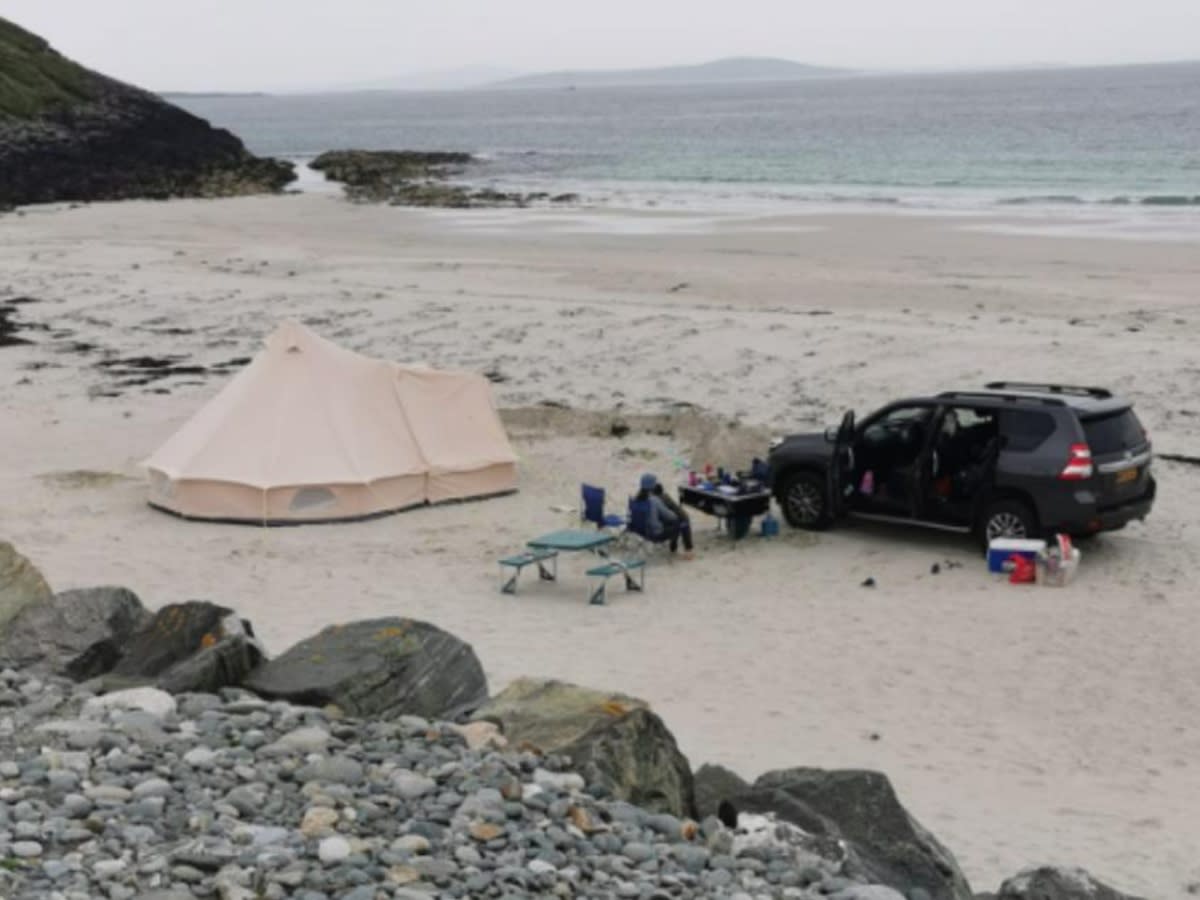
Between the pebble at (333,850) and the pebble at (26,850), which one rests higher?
the pebble at (26,850)

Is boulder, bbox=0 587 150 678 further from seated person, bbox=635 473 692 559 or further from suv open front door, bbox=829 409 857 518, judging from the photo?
suv open front door, bbox=829 409 857 518

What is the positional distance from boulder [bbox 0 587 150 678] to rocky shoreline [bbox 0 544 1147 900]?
12 cm

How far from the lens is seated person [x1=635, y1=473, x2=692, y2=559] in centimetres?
1554

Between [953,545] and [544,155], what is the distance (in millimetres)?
94657

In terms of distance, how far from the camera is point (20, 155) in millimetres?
71688

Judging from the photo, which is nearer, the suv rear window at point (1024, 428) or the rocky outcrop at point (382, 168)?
the suv rear window at point (1024, 428)

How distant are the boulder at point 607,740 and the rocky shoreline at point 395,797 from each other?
1 cm

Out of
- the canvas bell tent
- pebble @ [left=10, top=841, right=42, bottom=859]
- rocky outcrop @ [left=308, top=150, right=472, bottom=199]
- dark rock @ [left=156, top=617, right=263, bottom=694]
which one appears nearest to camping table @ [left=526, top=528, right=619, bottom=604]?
the canvas bell tent

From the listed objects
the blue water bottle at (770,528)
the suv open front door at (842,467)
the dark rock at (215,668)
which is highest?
the dark rock at (215,668)

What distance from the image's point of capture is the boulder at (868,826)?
760cm

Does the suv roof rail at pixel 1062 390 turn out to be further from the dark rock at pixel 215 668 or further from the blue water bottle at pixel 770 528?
the dark rock at pixel 215 668

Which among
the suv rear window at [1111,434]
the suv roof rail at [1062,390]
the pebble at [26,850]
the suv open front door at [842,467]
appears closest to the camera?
the pebble at [26,850]

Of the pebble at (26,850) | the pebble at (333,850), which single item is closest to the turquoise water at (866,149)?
the pebble at (333,850)

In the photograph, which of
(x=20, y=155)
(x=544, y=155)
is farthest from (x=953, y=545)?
(x=544, y=155)
